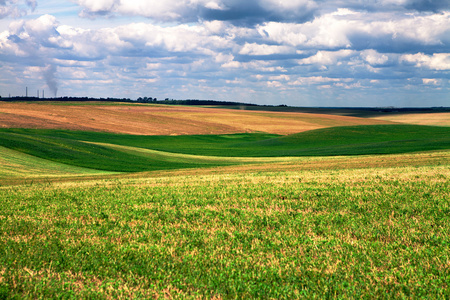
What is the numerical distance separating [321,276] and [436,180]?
11.3m

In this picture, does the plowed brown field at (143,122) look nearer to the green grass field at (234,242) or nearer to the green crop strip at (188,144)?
the green crop strip at (188,144)

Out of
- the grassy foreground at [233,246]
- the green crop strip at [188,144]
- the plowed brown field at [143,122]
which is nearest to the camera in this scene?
the grassy foreground at [233,246]

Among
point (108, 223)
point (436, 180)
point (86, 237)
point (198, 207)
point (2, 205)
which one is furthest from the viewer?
point (436, 180)

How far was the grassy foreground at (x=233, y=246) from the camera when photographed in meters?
6.91

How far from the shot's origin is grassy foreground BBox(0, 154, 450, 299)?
691 cm

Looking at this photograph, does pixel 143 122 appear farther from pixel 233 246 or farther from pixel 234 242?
pixel 233 246

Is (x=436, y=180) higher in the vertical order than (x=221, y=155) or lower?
higher

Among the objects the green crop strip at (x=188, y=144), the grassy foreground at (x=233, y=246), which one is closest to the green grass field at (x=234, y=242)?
the grassy foreground at (x=233, y=246)

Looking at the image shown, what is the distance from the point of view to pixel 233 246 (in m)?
8.95

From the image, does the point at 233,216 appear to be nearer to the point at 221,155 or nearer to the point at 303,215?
the point at 303,215

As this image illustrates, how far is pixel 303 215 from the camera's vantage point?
37.6 feet

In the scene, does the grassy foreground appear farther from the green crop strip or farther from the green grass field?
the green crop strip

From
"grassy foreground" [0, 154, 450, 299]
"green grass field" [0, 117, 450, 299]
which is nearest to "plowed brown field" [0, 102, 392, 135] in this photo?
"green grass field" [0, 117, 450, 299]

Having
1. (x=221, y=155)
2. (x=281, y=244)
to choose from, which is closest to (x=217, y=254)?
(x=281, y=244)
